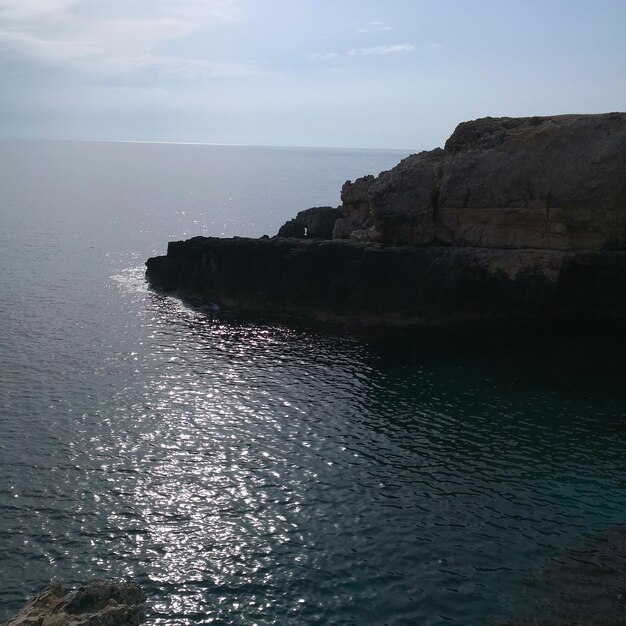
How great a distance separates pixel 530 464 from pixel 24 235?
8351 cm

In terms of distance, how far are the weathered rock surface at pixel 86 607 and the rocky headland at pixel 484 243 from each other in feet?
108

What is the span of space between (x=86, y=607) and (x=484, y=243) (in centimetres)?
3807

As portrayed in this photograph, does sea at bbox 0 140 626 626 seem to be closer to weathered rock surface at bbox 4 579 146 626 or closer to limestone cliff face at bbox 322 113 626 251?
weathered rock surface at bbox 4 579 146 626

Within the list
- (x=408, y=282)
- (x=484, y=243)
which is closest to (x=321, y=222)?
(x=408, y=282)

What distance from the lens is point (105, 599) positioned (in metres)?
17.2

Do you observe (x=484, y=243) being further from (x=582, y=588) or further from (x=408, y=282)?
(x=582, y=588)

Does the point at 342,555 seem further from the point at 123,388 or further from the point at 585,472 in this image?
the point at 123,388

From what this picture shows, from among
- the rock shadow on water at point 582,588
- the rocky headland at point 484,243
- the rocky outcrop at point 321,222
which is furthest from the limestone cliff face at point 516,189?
the rock shadow on water at point 582,588

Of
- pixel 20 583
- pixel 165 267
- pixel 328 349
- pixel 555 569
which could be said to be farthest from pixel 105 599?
pixel 165 267

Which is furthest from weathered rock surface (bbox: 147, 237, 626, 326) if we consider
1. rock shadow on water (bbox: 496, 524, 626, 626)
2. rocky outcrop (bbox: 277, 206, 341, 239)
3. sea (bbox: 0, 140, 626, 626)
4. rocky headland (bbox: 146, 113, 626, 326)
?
rock shadow on water (bbox: 496, 524, 626, 626)

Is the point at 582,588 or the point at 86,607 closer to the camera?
the point at 86,607

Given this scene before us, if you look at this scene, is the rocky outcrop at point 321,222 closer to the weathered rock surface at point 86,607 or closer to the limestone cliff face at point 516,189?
the limestone cliff face at point 516,189

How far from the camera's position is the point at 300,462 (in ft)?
90.7

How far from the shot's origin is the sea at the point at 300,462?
19875 mm
